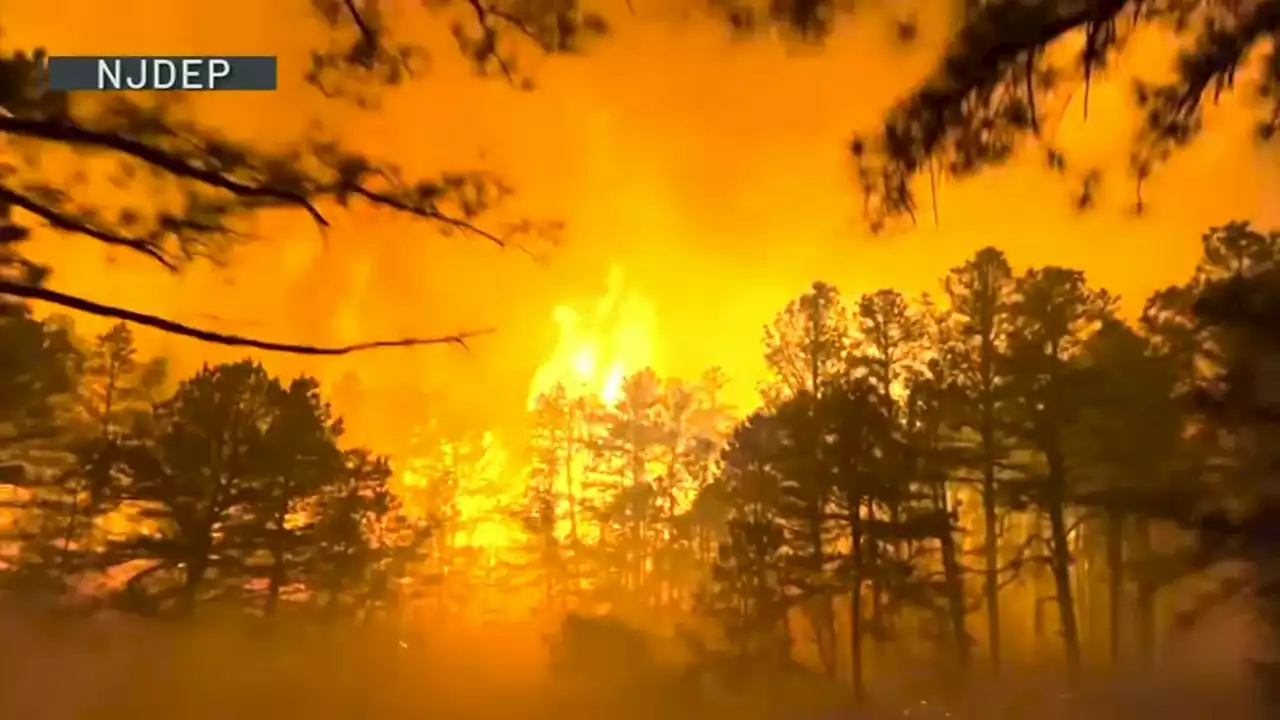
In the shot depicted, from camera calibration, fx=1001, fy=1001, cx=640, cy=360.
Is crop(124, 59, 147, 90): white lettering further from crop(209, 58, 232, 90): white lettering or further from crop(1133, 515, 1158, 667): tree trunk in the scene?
crop(1133, 515, 1158, 667): tree trunk

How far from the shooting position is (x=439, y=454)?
337 cm

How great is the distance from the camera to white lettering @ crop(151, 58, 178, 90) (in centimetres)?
265

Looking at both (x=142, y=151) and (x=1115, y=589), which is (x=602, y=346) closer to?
(x=142, y=151)

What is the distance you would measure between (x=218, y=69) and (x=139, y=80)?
350 millimetres

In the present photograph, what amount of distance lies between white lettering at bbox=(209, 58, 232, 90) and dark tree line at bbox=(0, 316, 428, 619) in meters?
0.89

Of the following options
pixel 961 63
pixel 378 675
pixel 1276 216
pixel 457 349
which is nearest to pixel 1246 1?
pixel 961 63

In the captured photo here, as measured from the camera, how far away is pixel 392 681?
125 inches

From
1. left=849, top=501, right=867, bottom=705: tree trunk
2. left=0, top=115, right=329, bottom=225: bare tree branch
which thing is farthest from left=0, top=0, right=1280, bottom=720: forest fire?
left=0, top=115, right=329, bottom=225: bare tree branch

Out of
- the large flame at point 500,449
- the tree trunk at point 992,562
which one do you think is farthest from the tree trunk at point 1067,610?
the large flame at point 500,449

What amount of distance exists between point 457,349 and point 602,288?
51 centimetres

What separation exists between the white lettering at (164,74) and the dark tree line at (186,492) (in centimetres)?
90

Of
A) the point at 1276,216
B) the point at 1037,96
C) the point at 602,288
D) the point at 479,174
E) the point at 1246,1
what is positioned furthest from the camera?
the point at 602,288

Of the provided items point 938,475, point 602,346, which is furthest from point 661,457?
point 938,475

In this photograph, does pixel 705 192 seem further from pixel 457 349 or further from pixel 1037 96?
pixel 1037 96
